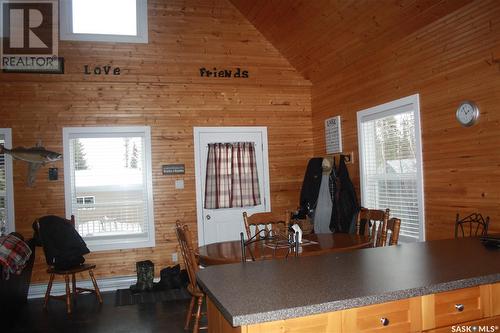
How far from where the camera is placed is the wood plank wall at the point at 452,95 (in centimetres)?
307

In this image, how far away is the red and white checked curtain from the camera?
5465 millimetres

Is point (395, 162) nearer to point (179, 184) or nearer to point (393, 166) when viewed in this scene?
point (393, 166)

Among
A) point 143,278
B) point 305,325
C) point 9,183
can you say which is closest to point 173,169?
point 143,278

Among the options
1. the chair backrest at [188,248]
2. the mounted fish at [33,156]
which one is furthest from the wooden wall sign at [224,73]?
the chair backrest at [188,248]

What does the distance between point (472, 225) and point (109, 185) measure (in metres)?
4.10

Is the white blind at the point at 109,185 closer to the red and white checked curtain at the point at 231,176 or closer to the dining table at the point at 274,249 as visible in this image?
the red and white checked curtain at the point at 231,176

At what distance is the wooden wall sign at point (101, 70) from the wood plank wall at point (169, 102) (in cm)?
5

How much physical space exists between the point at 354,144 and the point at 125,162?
9.53ft

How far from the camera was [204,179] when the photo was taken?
547cm

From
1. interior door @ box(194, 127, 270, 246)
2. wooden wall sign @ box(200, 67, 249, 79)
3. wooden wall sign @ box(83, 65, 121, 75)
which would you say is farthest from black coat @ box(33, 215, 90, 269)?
wooden wall sign @ box(200, 67, 249, 79)

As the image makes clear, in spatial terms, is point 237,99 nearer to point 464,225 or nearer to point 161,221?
point 161,221

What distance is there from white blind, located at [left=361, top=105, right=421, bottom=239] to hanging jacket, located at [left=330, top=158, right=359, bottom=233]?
20 centimetres

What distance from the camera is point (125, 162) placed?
17.4ft

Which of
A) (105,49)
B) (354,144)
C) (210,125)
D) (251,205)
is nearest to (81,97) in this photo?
(105,49)
